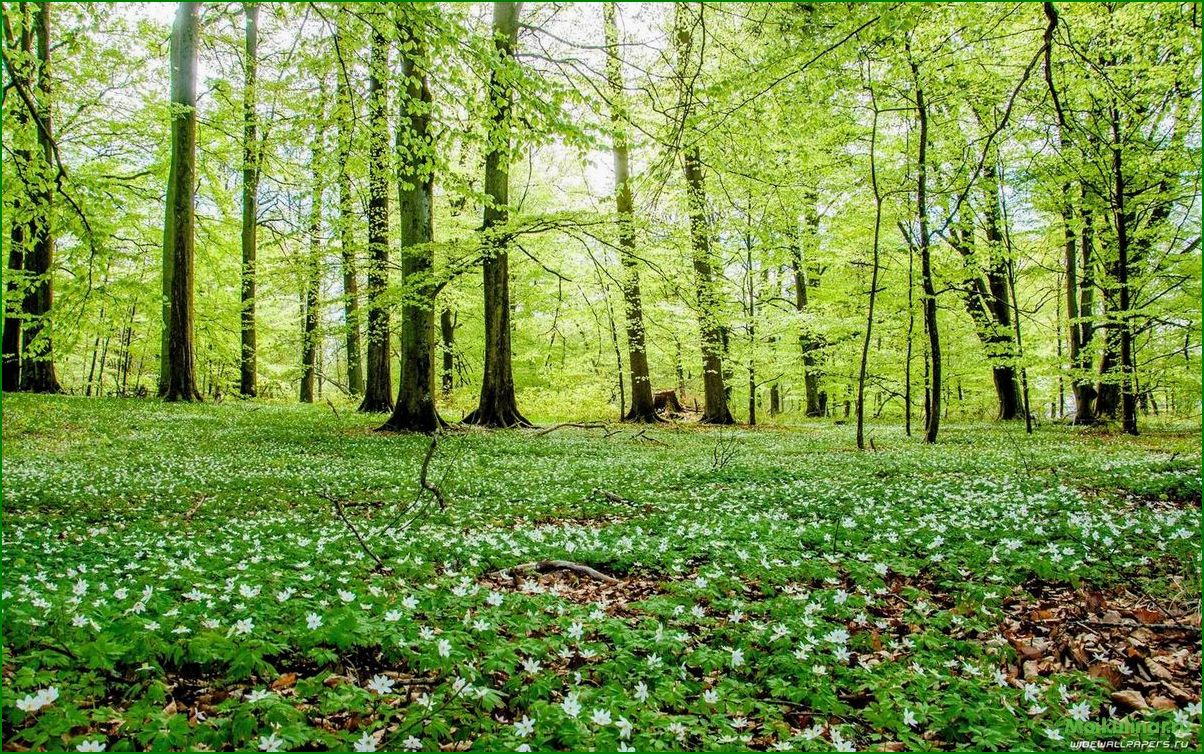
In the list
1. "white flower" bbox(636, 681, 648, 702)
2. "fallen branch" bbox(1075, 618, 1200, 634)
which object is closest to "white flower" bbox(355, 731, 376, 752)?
"white flower" bbox(636, 681, 648, 702)

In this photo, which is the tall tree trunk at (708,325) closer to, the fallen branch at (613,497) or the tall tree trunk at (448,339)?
the fallen branch at (613,497)

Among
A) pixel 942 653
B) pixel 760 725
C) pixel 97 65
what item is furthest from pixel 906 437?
pixel 97 65

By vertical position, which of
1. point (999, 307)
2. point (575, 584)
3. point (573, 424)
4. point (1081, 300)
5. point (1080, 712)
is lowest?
point (575, 584)

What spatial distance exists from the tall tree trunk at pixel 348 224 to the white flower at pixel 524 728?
7.52 m

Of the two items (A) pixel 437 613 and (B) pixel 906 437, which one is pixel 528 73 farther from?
(B) pixel 906 437

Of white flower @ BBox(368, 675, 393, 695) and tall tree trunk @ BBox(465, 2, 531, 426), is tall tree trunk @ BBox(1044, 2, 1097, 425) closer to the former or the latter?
tall tree trunk @ BBox(465, 2, 531, 426)

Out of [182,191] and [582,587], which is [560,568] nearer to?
[582,587]

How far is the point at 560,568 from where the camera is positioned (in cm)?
532

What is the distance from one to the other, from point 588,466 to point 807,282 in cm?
2193

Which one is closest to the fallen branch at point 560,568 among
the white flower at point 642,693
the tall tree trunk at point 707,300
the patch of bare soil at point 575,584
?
the patch of bare soil at point 575,584

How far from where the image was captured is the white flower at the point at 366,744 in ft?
7.67

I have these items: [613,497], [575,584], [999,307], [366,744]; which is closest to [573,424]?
[613,497]

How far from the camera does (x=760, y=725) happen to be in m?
2.84

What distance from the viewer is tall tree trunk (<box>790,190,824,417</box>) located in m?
Result: 21.1
